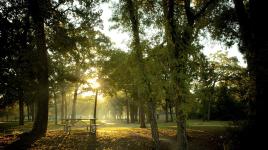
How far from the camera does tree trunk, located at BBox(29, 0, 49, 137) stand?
55.0 ft

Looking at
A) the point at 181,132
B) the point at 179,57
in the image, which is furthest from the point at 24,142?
the point at 179,57

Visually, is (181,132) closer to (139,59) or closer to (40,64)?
(139,59)

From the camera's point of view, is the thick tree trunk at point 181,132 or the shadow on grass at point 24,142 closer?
the thick tree trunk at point 181,132

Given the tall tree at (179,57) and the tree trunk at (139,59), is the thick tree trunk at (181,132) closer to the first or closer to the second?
the tall tree at (179,57)

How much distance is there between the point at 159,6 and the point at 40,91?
381 inches

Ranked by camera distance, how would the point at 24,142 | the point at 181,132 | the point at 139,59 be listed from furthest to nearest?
the point at 24,142 < the point at 139,59 < the point at 181,132

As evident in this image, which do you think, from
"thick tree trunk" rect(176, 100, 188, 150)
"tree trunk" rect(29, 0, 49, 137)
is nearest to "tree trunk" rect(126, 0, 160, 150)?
"thick tree trunk" rect(176, 100, 188, 150)

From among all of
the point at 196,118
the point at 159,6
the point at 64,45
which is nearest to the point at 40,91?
the point at 64,45

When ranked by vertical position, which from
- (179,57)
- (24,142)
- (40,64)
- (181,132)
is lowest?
(24,142)

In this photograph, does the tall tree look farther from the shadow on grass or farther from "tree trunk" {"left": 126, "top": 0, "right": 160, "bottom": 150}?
the shadow on grass

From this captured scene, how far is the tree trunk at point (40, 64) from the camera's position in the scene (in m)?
16.8

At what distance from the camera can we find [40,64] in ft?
53.7

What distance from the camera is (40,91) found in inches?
739

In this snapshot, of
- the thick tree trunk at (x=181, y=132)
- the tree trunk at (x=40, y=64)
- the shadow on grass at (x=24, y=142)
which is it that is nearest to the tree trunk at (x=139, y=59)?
the thick tree trunk at (x=181, y=132)
